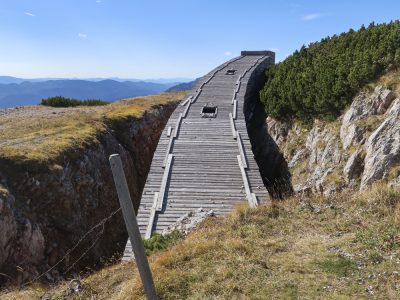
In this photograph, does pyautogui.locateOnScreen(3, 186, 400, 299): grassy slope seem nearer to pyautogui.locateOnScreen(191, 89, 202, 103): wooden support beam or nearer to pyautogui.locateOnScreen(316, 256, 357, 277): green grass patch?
pyautogui.locateOnScreen(316, 256, 357, 277): green grass patch

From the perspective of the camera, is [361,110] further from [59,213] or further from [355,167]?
[59,213]

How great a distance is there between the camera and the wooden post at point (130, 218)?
16.7ft

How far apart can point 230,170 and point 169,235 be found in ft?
21.5

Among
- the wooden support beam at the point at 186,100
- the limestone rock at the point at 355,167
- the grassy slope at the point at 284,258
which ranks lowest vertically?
the grassy slope at the point at 284,258

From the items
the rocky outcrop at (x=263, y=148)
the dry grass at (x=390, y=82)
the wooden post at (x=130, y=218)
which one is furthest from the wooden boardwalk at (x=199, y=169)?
the dry grass at (x=390, y=82)

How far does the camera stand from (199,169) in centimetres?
1675

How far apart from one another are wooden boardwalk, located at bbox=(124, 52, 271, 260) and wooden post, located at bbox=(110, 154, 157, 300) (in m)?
5.29

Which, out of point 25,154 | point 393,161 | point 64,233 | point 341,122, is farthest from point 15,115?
point 393,161

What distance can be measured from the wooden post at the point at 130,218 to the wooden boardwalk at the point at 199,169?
5287mm

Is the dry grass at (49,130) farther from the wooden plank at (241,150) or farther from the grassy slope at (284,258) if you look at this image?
the grassy slope at (284,258)

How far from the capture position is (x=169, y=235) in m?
10.6

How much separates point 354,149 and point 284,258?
8.63 metres

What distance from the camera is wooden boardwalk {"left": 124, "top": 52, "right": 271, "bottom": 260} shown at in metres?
13.6

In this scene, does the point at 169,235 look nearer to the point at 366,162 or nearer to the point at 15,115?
the point at 366,162
